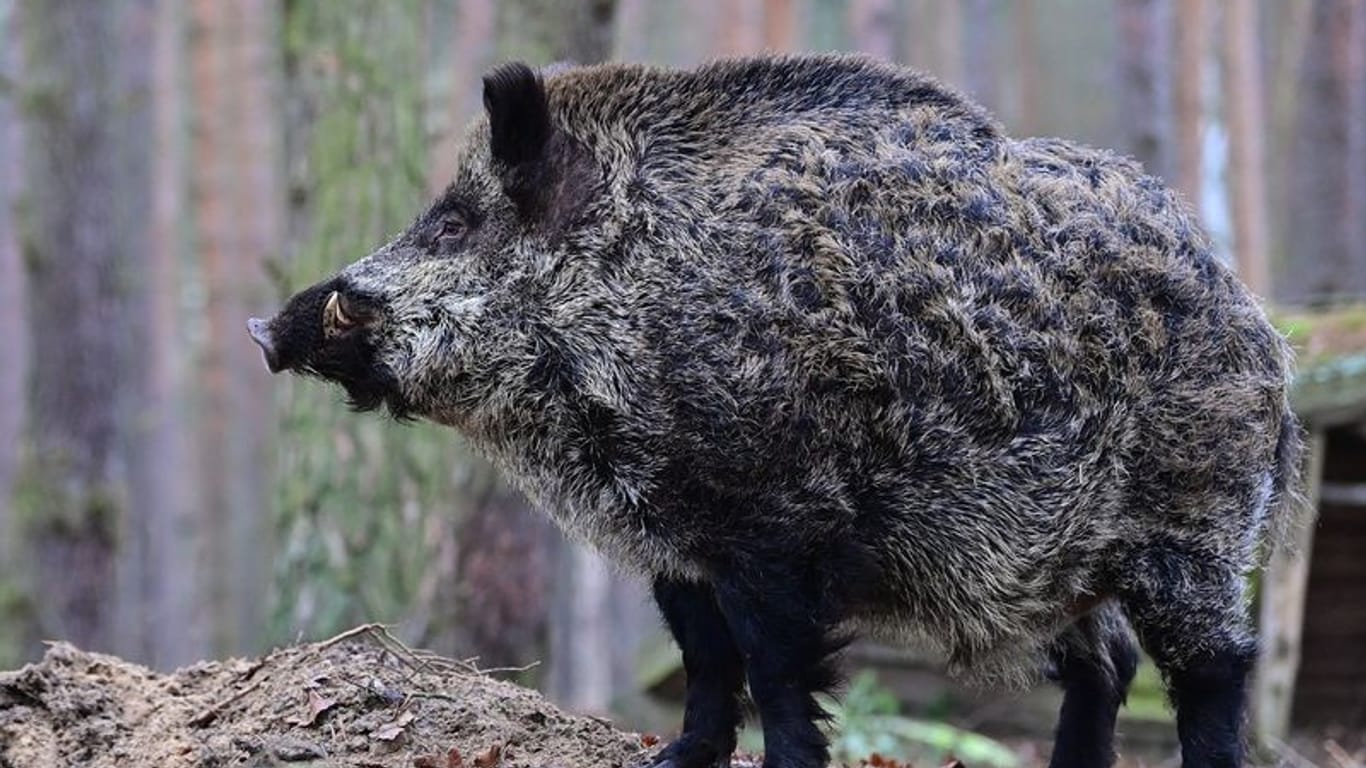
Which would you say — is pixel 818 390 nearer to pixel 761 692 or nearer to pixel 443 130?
pixel 761 692

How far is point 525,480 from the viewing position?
14.1 feet

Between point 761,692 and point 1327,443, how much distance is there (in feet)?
18.6

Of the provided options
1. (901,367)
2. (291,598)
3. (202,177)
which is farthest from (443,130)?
(202,177)

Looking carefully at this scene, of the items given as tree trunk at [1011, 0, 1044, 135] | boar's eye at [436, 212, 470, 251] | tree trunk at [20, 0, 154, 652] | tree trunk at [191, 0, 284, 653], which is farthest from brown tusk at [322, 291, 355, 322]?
tree trunk at [1011, 0, 1044, 135]

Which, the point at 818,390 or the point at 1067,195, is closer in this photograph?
the point at 818,390

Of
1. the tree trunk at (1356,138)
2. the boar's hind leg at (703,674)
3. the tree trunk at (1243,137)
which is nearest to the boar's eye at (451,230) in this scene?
the boar's hind leg at (703,674)

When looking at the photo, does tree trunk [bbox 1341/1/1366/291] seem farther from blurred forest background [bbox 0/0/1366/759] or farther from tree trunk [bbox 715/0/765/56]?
tree trunk [bbox 715/0/765/56]

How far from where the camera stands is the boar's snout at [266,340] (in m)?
4.28

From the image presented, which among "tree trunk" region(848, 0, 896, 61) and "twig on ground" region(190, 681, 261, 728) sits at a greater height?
"tree trunk" region(848, 0, 896, 61)

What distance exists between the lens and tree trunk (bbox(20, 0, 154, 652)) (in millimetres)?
11141

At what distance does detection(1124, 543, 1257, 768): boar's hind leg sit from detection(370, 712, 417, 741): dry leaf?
1859mm

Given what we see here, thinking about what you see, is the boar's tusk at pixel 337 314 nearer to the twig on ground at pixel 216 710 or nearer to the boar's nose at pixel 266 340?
the boar's nose at pixel 266 340

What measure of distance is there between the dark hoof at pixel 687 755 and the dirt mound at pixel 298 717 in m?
0.10

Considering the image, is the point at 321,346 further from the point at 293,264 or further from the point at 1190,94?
the point at 1190,94
